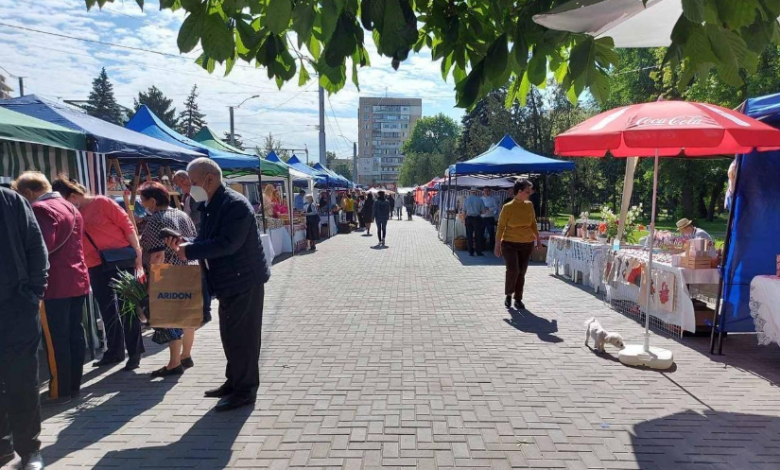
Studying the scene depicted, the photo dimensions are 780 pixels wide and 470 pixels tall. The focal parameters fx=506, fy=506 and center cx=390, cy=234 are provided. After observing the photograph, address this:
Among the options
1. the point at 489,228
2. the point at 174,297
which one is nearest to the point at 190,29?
the point at 174,297

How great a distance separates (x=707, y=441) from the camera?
3.41m

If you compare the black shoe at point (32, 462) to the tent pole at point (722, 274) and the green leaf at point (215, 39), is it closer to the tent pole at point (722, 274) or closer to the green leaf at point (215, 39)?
the green leaf at point (215, 39)

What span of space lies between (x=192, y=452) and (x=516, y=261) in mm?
5055

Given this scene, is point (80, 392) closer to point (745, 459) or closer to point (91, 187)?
point (91, 187)

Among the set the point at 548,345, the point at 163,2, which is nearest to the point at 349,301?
the point at 548,345

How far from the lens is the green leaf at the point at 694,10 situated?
67.5 inches

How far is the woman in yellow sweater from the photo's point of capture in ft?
23.0

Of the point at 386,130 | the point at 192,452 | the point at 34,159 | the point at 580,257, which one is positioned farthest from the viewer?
the point at 386,130

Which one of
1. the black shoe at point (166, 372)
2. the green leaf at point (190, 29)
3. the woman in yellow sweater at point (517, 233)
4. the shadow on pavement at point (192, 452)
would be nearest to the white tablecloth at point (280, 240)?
the woman in yellow sweater at point (517, 233)

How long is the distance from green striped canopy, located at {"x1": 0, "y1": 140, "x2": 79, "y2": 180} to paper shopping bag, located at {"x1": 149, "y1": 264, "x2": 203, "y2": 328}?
2.05m

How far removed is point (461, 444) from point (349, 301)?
4634 millimetres

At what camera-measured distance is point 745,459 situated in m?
3.20

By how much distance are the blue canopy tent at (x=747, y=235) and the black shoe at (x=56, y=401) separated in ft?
19.9

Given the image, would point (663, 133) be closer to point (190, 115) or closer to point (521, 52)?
point (521, 52)
